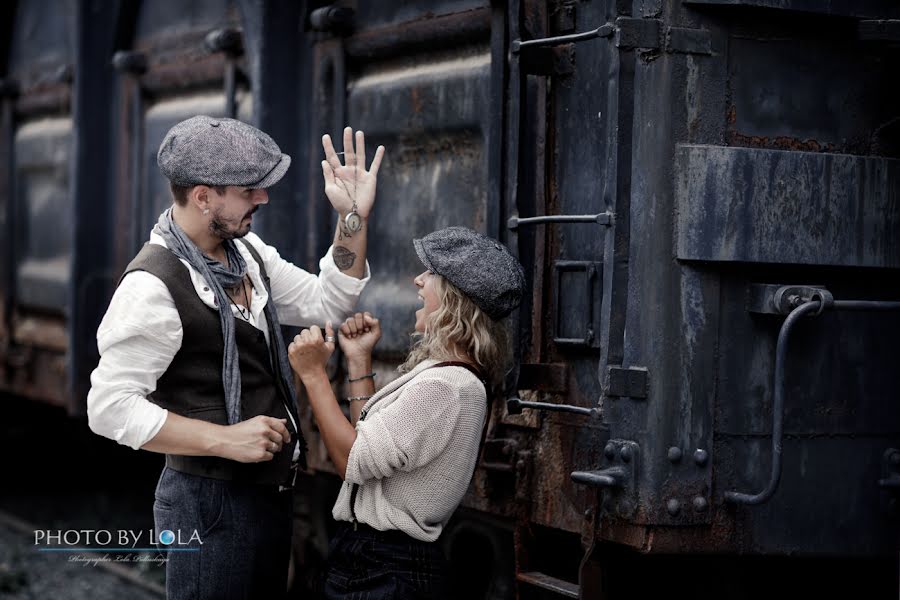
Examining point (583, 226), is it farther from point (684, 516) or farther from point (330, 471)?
point (330, 471)

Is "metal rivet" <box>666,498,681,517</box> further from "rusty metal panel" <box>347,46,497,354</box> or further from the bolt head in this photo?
"rusty metal panel" <box>347,46,497,354</box>

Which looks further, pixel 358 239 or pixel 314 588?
pixel 314 588

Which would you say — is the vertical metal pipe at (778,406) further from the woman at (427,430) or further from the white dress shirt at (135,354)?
the white dress shirt at (135,354)

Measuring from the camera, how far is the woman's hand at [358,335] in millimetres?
3330

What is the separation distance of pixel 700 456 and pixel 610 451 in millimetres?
208

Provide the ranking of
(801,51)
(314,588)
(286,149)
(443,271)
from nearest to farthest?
(443,271) → (801,51) → (286,149) → (314,588)

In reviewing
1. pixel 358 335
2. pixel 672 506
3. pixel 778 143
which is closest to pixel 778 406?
pixel 672 506

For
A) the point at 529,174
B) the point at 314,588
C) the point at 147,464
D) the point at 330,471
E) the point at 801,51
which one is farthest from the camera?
the point at 147,464

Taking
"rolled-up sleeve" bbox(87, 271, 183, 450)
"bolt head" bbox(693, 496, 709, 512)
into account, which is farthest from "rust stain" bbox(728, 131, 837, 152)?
"rolled-up sleeve" bbox(87, 271, 183, 450)

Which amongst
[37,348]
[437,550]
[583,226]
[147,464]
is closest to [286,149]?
[583,226]

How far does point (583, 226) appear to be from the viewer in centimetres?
329

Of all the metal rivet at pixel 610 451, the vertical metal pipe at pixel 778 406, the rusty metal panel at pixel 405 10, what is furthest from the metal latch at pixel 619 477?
the rusty metal panel at pixel 405 10

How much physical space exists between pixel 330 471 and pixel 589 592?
1287 mm

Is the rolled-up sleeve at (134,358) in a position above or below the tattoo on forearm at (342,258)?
below
